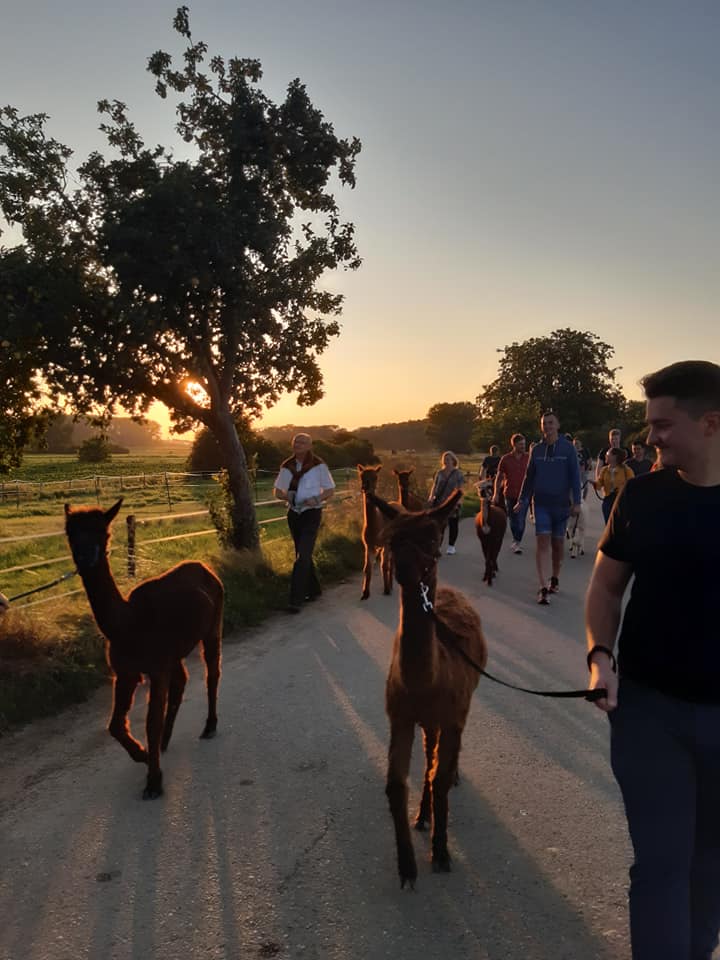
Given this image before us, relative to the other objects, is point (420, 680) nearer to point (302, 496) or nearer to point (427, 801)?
point (427, 801)

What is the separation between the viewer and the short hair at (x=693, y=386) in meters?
2.07

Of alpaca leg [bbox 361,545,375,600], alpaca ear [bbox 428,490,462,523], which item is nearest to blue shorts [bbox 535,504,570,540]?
alpaca leg [bbox 361,545,375,600]

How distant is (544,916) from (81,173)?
1187 cm

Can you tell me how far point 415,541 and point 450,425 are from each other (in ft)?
328

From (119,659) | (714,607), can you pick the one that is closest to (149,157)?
(119,659)

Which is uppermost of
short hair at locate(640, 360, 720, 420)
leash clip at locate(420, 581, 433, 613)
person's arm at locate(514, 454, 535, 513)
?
short hair at locate(640, 360, 720, 420)

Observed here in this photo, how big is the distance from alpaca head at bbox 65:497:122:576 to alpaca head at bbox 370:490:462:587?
2.08m

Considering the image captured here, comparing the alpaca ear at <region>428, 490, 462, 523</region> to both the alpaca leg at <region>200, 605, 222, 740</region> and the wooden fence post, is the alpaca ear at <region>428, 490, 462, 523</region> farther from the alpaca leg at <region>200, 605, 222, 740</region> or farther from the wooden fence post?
the wooden fence post

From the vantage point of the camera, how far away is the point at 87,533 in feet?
14.4

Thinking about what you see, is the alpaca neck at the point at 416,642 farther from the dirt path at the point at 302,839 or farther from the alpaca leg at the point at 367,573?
the alpaca leg at the point at 367,573

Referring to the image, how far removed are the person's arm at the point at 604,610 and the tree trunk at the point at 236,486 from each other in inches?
415

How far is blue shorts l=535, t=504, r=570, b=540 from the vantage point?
30.2 ft

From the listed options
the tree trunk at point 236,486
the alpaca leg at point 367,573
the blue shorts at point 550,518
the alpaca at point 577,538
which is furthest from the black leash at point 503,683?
the alpaca at point 577,538

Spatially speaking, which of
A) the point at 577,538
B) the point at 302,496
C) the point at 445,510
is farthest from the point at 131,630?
the point at 577,538
